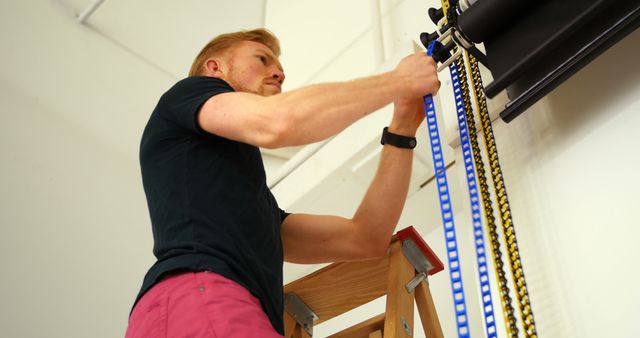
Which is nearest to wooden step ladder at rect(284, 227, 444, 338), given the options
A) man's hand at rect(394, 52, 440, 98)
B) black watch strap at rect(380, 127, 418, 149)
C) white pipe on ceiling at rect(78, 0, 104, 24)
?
black watch strap at rect(380, 127, 418, 149)

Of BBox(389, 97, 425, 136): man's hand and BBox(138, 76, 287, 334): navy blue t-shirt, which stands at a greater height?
BBox(389, 97, 425, 136): man's hand

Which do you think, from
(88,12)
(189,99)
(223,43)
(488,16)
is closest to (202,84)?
(189,99)

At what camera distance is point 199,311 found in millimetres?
978

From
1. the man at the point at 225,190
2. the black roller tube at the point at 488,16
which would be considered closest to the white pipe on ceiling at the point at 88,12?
the man at the point at 225,190

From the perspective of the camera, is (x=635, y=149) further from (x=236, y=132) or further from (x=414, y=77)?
(x=236, y=132)

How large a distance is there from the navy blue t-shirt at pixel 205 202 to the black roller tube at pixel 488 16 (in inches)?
20.0

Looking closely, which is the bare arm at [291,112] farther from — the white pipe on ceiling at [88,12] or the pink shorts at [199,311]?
the white pipe on ceiling at [88,12]

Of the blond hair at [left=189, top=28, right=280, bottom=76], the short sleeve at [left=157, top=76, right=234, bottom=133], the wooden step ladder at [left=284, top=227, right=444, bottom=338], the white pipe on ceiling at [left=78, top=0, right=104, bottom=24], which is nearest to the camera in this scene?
the short sleeve at [left=157, top=76, right=234, bottom=133]

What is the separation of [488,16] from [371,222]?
0.52 metres

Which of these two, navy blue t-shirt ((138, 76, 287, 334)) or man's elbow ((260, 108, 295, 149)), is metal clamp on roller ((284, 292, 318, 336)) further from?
man's elbow ((260, 108, 295, 149))

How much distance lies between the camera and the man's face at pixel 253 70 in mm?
1559

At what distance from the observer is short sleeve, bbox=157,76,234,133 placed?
1.19m

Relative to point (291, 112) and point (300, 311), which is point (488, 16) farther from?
point (300, 311)

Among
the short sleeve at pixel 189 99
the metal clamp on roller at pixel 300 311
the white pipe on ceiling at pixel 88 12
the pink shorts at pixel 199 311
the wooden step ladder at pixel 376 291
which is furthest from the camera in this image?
the white pipe on ceiling at pixel 88 12
